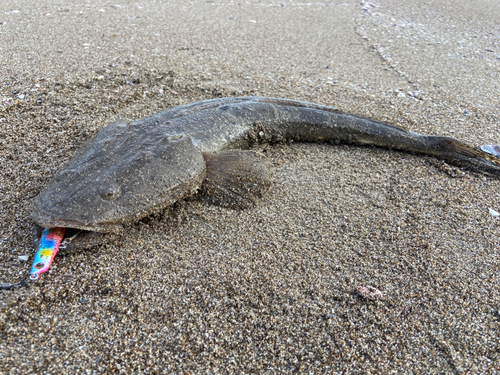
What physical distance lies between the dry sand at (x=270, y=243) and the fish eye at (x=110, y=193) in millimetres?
344

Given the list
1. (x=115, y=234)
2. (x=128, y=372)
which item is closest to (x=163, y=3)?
(x=115, y=234)

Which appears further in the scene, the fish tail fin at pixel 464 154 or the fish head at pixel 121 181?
the fish tail fin at pixel 464 154

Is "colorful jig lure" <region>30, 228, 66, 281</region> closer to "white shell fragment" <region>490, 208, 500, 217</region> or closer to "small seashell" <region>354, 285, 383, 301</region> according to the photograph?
"small seashell" <region>354, 285, 383, 301</region>

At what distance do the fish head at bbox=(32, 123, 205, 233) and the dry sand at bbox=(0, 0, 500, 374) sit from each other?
241 millimetres

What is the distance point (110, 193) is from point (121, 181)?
14 cm

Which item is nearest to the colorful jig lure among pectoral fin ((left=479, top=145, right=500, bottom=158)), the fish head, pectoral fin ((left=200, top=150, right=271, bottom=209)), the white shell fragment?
the fish head

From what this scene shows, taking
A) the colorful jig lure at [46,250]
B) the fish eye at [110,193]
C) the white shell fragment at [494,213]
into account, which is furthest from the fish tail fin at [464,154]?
the colorful jig lure at [46,250]

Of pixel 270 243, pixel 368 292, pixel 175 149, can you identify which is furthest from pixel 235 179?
pixel 368 292

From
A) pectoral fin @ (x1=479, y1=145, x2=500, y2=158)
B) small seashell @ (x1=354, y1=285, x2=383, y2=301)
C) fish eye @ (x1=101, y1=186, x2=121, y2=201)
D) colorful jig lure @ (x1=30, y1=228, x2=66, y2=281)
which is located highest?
pectoral fin @ (x1=479, y1=145, x2=500, y2=158)

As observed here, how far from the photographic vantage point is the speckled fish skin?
265 centimetres

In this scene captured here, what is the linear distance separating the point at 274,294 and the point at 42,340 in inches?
55.7

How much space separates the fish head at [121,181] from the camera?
2.59 m

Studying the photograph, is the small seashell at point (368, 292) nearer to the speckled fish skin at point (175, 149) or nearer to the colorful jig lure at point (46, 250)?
the speckled fish skin at point (175, 149)

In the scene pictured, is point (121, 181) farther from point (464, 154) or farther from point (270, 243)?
point (464, 154)
